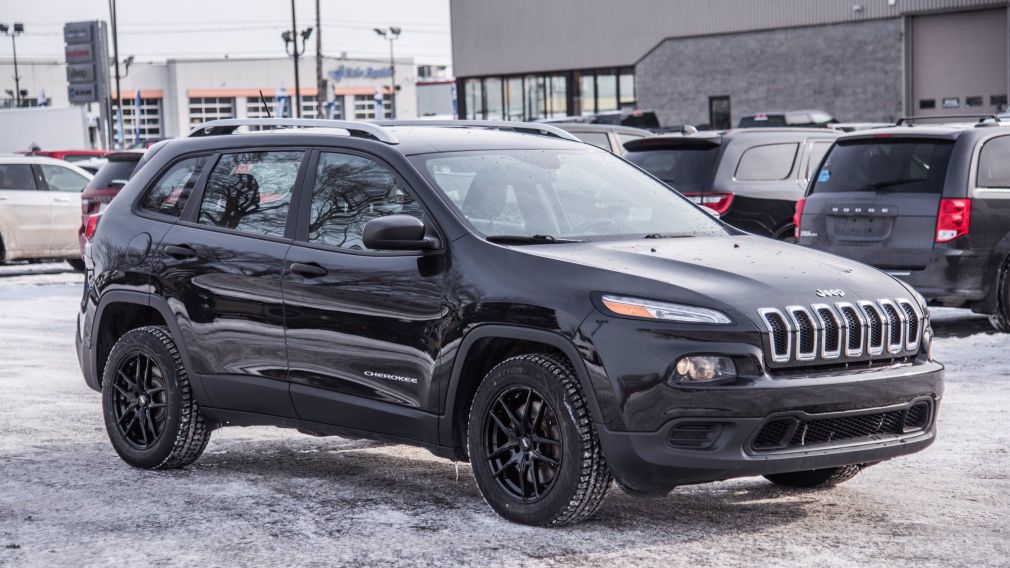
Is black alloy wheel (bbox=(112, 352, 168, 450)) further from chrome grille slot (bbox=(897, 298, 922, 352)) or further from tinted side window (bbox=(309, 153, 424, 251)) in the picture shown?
chrome grille slot (bbox=(897, 298, 922, 352))

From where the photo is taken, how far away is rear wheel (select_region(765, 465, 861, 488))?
6516 mm

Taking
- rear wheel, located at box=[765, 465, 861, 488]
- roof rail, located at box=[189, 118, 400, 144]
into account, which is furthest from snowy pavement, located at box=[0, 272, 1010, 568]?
roof rail, located at box=[189, 118, 400, 144]

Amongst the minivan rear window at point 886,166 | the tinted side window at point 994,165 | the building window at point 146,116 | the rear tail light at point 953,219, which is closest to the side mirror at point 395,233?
the rear tail light at point 953,219

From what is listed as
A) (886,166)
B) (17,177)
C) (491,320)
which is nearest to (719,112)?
(17,177)

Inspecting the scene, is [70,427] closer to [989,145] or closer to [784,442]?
[784,442]

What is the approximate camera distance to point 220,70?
388 feet

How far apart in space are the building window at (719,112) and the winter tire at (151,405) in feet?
157

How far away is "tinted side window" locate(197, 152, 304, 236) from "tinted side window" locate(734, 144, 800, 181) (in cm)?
795

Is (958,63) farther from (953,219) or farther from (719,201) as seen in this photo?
(953,219)

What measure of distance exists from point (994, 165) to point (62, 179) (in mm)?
14426

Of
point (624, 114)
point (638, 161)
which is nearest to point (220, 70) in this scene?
point (624, 114)

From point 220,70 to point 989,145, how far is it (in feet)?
363

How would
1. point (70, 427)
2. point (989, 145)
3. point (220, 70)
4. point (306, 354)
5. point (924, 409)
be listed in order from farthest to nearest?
point (220, 70), point (989, 145), point (70, 427), point (306, 354), point (924, 409)

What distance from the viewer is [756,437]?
5441mm
